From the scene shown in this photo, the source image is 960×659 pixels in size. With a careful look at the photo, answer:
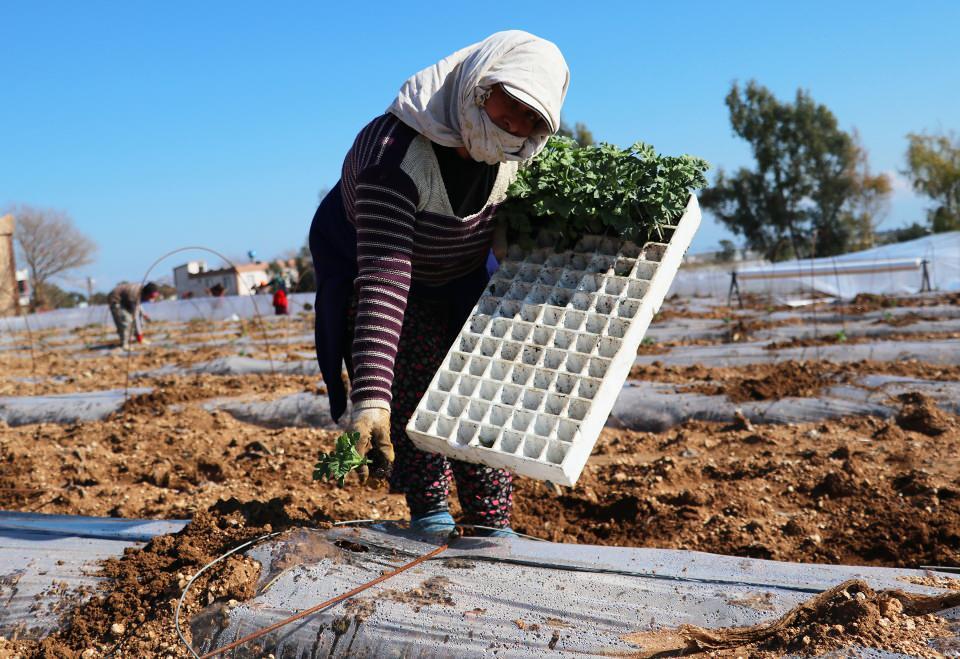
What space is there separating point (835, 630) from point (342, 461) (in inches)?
39.4

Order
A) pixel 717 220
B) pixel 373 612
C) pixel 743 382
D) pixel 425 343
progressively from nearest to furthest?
pixel 373 612, pixel 425 343, pixel 743 382, pixel 717 220

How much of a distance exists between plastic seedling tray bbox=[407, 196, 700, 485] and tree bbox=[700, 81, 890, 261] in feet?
83.6

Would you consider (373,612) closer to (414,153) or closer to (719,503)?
(414,153)

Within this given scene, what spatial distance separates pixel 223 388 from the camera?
19.9ft

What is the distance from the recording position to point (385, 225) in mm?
1888

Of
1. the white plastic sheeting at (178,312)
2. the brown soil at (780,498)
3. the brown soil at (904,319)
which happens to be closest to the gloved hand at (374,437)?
the brown soil at (780,498)

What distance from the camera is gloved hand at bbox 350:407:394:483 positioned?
1.80 m

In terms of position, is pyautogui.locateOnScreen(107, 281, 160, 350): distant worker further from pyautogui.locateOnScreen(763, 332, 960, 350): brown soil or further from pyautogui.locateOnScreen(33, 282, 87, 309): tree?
pyautogui.locateOnScreen(33, 282, 87, 309): tree

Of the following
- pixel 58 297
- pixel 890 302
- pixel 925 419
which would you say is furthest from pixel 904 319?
pixel 58 297

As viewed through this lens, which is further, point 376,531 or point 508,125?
point 376,531

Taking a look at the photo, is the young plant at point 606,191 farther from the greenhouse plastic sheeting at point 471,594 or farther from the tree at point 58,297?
the tree at point 58,297

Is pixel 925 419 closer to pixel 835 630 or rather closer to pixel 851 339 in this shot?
pixel 835 630

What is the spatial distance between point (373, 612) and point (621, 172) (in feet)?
4.04

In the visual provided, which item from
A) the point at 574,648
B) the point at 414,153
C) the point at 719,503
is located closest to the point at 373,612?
the point at 574,648
